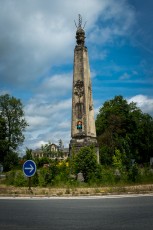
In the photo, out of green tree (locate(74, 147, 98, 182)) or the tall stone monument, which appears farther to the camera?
the tall stone monument

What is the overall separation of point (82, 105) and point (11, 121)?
105ft

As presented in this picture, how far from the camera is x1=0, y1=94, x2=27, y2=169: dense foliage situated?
63.3 meters

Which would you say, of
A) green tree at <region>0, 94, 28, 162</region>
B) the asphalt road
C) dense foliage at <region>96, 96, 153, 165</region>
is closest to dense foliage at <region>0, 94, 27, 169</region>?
green tree at <region>0, 94, 28, 162</region>

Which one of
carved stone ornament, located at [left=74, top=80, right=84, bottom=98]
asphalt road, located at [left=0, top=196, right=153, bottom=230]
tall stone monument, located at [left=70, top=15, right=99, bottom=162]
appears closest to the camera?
asphalt road, located at [left=0, top=196, right=153, bottom=230]

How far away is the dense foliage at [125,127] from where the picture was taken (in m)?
63.0

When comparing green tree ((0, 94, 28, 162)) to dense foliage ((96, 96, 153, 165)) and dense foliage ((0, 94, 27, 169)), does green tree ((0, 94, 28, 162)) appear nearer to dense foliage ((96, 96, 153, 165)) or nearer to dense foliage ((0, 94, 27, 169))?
dense foliage ((0, 94, 27, 169))

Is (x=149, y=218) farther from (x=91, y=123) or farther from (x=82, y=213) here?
(x=91, y=123)

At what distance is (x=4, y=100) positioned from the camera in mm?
65438

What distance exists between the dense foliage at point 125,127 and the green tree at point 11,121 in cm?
1410

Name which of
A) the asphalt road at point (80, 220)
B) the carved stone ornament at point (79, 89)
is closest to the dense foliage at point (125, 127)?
the carved stone ornament at point (79, 89)

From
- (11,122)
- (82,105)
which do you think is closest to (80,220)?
(82,105)

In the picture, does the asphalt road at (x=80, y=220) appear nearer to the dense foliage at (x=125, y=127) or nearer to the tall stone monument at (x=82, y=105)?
the tall stone monument at (x=82, y=105)

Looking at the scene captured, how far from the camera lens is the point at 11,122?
64875 mm

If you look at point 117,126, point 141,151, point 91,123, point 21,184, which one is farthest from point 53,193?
point 141,151
